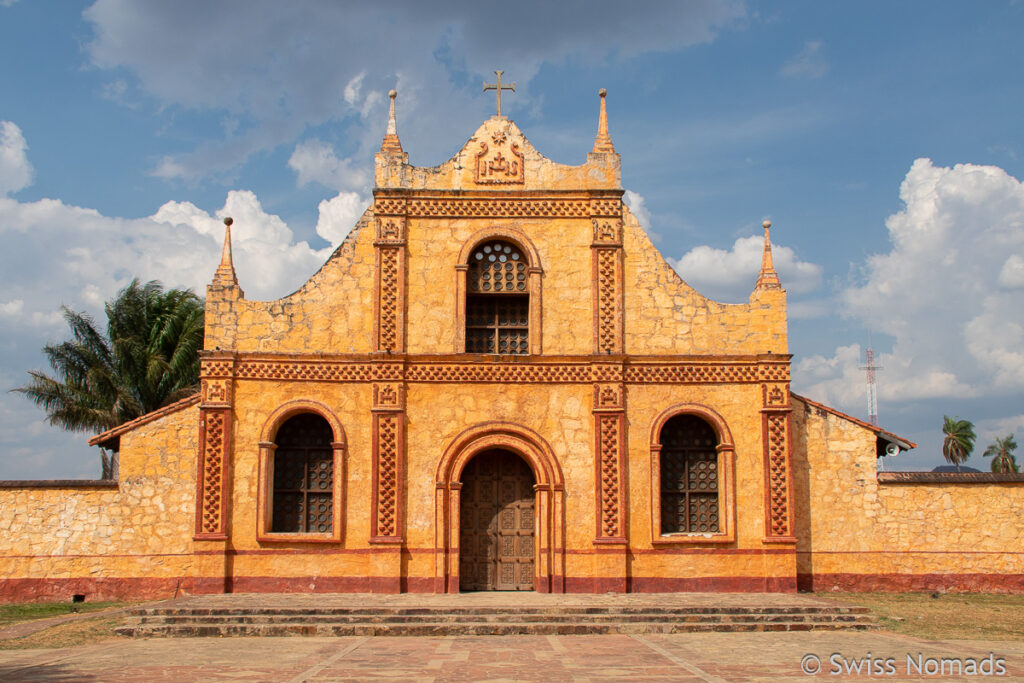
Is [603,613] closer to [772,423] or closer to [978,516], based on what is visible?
[772,423]

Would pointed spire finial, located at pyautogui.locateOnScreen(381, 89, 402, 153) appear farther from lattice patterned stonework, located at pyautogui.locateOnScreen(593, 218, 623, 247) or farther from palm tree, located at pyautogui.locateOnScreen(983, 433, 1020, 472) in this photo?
palm tree, located at pyautogui.locateOnScreen(983, 433, 1020, 472)

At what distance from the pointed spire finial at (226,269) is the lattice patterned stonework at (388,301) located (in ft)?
10.5

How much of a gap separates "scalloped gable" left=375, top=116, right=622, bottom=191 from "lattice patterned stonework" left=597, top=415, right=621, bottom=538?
206 inches

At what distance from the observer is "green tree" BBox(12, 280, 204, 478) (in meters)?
29.5

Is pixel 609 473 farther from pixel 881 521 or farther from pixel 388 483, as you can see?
pixel 881 521

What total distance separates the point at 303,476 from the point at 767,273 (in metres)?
11.1

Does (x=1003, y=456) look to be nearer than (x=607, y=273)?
No

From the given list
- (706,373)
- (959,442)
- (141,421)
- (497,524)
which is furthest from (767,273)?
(959,442)

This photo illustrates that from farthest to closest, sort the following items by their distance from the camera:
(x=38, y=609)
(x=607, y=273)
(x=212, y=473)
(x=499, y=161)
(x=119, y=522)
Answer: (x=499, y=161) < (x=607, y=273) < (x=119, y=522) < (x=212, y=473) < (x=38, y=609)

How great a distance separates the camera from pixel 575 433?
19016 mm

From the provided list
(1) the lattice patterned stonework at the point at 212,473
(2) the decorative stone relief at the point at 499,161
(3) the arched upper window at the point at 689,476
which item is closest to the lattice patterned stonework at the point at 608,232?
(2) the decorative stone relief at the point at 499,161

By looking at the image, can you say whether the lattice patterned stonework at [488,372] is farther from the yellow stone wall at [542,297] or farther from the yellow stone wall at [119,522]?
the yellow stone wall at [119,522]

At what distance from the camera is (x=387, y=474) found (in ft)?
61.4

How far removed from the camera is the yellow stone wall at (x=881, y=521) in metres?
19.4
